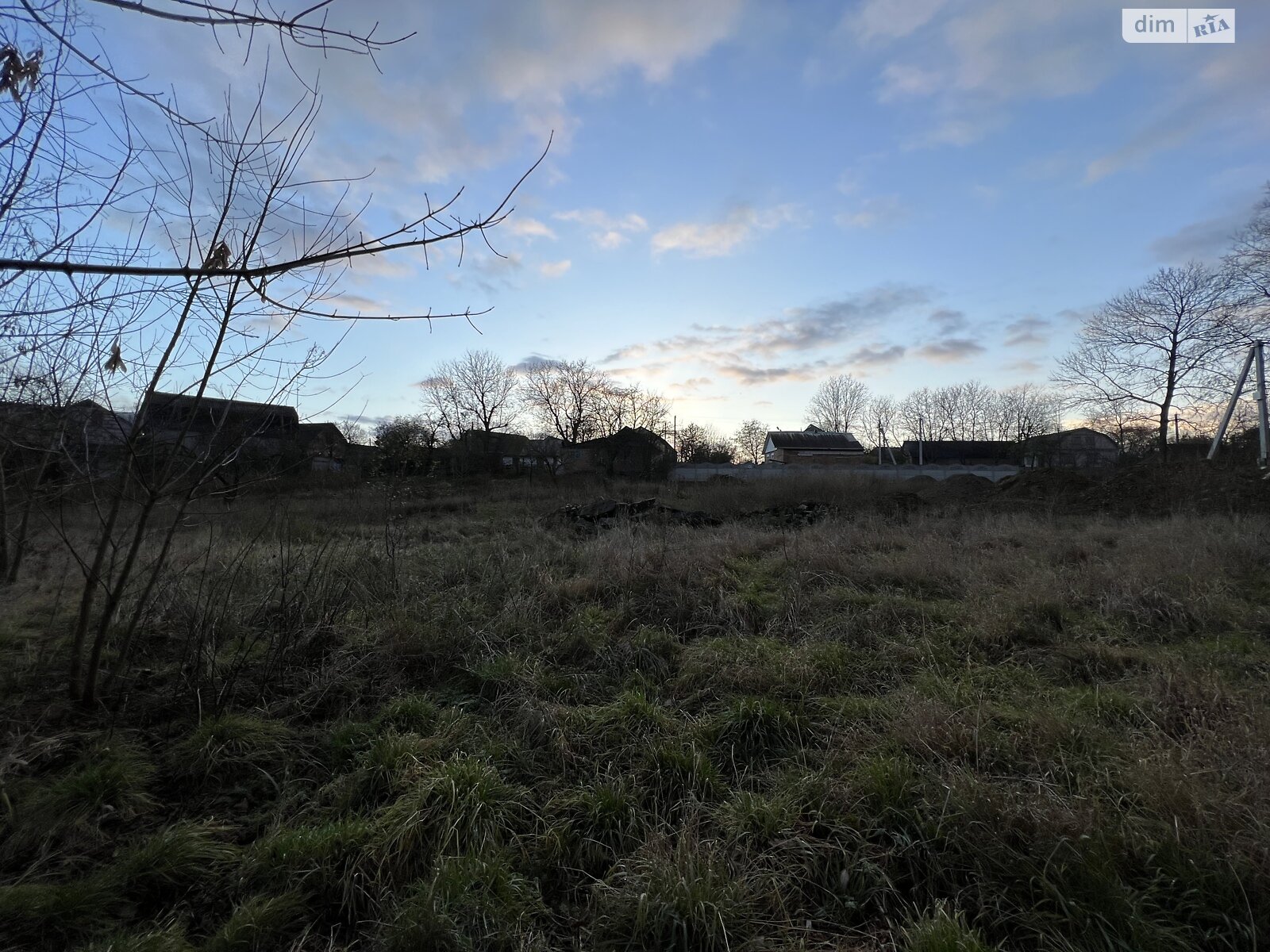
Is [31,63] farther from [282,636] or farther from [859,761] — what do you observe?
[859,761]

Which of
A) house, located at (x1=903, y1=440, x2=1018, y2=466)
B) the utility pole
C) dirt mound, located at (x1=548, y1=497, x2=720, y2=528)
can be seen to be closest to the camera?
dirt mound, located at (x1=548, y1=497, x2=720, y2=528)

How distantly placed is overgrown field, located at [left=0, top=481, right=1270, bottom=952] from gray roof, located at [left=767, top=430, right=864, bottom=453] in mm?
55716

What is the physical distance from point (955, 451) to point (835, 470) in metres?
35.8

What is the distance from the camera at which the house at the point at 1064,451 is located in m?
40.8

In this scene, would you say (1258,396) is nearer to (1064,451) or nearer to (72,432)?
(1064,451)

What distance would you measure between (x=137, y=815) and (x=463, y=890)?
168 cm

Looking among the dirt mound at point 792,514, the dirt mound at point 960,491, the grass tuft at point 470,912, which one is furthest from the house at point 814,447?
the grass tuft at point 470,912

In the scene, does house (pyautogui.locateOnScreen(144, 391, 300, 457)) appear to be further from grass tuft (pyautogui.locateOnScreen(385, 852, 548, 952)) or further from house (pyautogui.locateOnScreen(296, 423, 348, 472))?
grass tuft (pyautogui.locateOnScreen(385, 852, 548, 952))

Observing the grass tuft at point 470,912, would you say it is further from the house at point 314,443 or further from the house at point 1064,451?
the house at point 1064,451

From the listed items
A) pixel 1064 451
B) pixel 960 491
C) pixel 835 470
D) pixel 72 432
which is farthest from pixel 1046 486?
pixel 1064 451

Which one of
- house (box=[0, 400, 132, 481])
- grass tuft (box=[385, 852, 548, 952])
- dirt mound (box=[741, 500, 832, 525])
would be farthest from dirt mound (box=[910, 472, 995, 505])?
house (box=[0, 400, 132, 481])

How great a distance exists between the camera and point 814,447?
59.8 m

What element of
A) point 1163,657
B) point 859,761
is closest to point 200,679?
point 859,761

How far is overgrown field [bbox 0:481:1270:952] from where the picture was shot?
2023 millimetres
